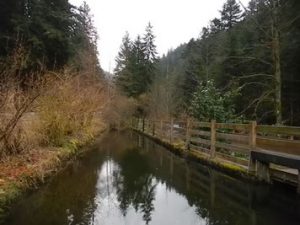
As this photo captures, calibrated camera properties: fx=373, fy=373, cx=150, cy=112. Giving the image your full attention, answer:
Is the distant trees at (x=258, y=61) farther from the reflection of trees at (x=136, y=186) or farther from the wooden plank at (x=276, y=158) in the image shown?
the reflection of trees at (x=136, y=186)

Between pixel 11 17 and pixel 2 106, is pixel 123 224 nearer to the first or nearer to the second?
pixel 2 106

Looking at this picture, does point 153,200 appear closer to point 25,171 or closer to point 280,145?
point 25,171

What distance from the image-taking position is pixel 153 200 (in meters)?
8.18

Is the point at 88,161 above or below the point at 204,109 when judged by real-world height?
below

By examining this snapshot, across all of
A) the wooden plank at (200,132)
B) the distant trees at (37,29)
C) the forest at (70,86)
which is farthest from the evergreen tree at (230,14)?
the wooden plank at (200,132)

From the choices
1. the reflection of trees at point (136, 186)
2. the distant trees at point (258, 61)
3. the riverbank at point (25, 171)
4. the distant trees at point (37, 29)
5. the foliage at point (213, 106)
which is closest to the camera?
the riverbank at point (25, 171)

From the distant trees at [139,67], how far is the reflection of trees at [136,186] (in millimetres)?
34358

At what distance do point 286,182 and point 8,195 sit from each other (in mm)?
5964

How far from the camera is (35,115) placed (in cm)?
1145

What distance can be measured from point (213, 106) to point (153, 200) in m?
8.24

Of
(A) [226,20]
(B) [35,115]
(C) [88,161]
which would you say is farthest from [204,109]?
(A) [226,20]

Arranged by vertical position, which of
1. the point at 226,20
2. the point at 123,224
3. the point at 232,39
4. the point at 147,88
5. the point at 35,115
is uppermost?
the point at 226,20

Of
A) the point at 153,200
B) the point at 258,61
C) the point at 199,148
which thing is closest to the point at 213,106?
the point at 199,148

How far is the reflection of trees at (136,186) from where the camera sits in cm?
757
